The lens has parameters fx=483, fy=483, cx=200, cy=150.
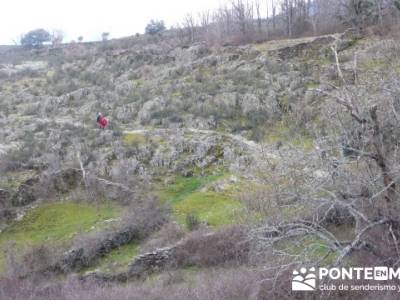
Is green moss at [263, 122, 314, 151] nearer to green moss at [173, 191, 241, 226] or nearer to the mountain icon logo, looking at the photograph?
green moss at [173, 191, 241, 226]

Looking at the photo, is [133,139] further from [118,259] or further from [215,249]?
[215,249]

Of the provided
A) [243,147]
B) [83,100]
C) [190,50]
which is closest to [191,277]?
[243,147]

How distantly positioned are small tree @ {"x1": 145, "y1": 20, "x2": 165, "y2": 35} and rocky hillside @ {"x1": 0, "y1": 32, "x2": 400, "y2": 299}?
25.1 meters

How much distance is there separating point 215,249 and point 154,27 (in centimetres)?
5358

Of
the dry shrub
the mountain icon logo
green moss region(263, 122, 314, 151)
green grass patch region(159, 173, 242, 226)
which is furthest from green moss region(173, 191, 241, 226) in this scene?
the mountain icon logo

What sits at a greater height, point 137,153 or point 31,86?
point 31,86

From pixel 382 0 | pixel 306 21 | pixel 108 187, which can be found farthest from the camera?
pixel 306 21

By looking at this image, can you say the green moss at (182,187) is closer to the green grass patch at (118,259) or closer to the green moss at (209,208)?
the green moss at (209,208)

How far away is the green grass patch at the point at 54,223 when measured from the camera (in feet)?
58.0

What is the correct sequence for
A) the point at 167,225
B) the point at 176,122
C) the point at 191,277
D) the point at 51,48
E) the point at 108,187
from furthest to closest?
the point at 51,48 < the point at 176,122 < the point at 108,187 < the point at 167,225 < the point at 191,277

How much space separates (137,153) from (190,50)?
714 inches

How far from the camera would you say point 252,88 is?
91.5 feet

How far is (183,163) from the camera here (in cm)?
2209

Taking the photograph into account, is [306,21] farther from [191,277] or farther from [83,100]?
[191,277]
